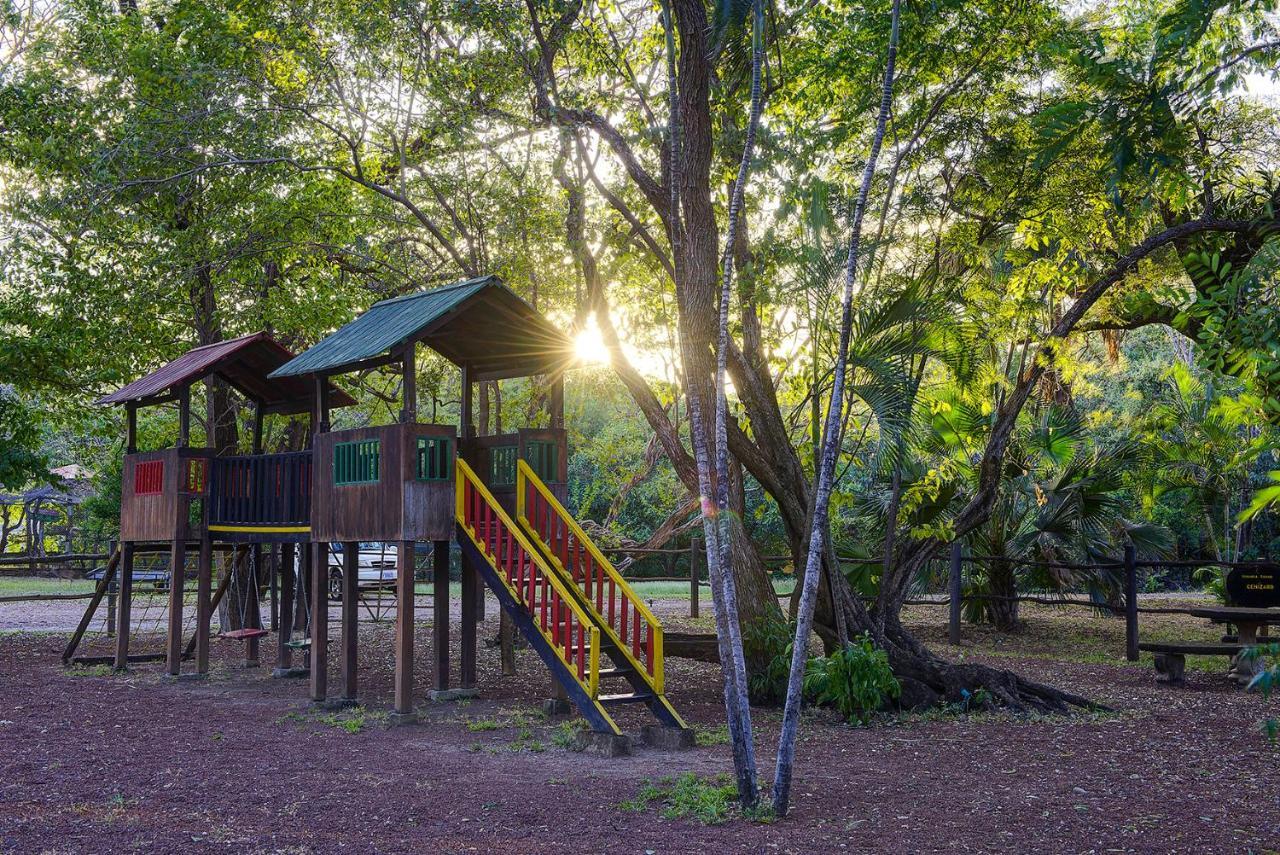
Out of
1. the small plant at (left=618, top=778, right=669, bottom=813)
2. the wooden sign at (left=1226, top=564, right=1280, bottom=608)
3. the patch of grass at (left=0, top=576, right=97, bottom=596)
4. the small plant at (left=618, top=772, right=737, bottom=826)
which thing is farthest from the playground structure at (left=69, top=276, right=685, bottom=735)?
the patch of grass at (left=0, top=576, right=97, bottom=596)

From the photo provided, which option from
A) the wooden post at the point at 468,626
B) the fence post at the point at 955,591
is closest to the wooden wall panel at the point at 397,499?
the wooden post at the point at 468,626

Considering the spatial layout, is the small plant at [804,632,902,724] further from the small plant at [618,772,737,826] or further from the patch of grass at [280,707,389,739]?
the patch of grass at [280,707,389,739]

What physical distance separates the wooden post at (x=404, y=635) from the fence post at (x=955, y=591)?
9075 mm

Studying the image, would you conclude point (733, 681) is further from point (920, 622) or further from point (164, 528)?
point (920, 622)

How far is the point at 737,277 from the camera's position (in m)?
12.1

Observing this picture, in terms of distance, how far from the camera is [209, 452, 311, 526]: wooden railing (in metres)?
12.2

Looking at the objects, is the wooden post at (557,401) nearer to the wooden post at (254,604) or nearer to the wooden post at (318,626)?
the wooden post at (318,626)

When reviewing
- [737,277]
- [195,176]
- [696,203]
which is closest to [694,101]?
[696,203]

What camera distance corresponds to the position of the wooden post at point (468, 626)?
476 inches

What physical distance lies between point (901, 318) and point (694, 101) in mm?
2753

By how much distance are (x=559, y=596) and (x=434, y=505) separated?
5.35 feet

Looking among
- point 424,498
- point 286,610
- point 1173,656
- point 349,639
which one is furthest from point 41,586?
point 1173,656

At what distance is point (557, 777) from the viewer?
803cm

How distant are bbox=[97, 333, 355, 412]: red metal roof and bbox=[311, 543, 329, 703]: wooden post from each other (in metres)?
2.63
